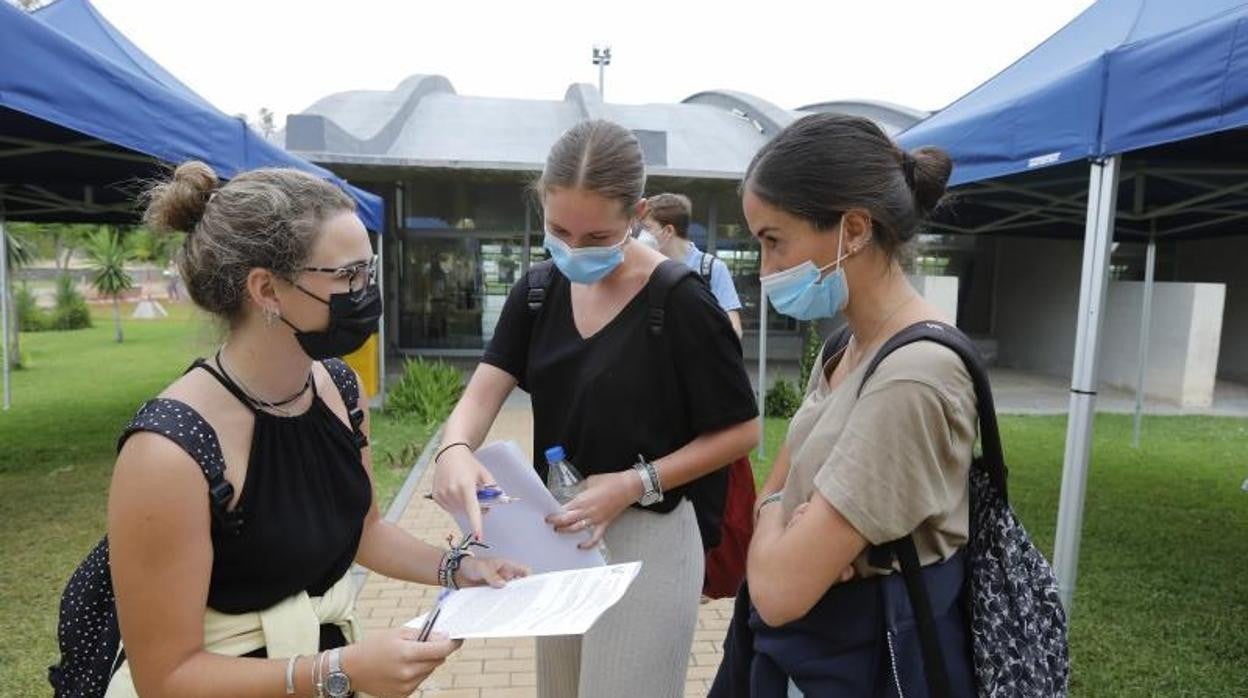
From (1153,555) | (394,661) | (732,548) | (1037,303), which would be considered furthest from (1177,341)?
(394,661)

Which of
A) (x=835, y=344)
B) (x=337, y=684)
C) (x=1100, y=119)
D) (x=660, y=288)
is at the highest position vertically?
(x=1100, y=119)

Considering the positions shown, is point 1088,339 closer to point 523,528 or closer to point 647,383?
point 647,383

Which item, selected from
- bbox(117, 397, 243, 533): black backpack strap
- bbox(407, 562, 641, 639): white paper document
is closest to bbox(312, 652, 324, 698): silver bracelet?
bbox(407, 562, 641, 639): white paper document

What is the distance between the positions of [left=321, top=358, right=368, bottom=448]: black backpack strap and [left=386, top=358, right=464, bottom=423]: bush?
285 inches

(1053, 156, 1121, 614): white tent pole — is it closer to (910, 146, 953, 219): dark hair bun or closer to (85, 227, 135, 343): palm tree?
(910, 146, 953, 219): dark hair bun

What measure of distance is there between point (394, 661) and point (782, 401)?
862 cm

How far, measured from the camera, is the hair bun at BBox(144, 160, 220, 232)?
137cm

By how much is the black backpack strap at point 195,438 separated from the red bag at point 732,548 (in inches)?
59.3

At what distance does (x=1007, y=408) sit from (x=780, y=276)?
415 inches

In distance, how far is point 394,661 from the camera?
1.19m

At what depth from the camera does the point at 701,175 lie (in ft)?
38.3

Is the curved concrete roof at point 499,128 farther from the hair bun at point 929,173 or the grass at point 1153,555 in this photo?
the hair bun at point 929,173

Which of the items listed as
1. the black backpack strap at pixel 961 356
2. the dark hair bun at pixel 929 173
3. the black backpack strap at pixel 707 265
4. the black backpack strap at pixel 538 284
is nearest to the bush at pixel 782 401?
the black backpack strap at pixel 707 265

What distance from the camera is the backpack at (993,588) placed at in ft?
3.93
